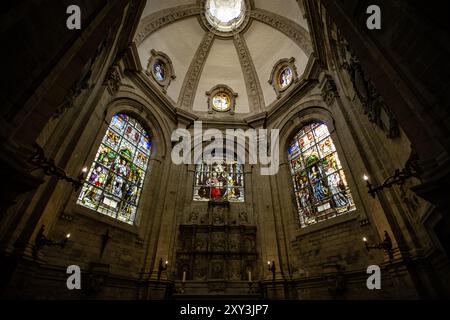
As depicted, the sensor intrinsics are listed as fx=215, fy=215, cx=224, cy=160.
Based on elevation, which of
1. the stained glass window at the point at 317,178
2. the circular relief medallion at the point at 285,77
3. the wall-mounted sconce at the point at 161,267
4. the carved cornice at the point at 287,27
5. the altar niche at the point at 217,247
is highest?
the carved cornice at the point at 287,27

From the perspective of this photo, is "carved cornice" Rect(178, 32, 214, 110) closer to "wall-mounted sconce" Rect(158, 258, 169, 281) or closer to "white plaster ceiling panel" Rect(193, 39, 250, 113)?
"white plaster ceiling panel" Rect(193, 39, 250, 113)

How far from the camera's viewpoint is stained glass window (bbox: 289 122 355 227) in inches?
358

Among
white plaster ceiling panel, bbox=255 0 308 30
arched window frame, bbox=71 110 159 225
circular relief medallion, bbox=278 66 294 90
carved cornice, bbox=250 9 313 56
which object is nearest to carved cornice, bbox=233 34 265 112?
circular relief medallion, bbox=278 66 294 90

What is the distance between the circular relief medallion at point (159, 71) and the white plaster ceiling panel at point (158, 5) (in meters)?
2.54

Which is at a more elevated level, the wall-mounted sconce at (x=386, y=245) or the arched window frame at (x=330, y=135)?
the arched window frame at (x=330, y=135)

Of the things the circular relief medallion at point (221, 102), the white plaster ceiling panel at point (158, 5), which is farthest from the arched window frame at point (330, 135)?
the white plaster ceiling panel at point (158, 5)

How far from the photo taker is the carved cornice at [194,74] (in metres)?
15.0

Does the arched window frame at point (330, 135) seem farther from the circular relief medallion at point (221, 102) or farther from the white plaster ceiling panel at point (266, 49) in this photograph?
the circular relief medallion at point (221, 102)

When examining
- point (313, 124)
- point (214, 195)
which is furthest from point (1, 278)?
point (313, 124)

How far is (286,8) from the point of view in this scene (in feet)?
Result: 44.5

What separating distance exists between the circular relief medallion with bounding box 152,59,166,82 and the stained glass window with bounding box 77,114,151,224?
3.69 m

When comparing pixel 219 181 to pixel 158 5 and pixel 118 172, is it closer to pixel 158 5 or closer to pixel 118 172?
pixel 118 172

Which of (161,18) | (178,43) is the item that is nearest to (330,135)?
(178,43)

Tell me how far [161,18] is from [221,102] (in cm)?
639
